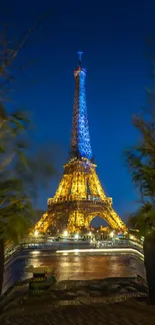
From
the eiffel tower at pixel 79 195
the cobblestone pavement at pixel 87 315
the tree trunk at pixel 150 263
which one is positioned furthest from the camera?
the eiffel tower at pixel 79 195

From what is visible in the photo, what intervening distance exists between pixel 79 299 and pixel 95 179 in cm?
3819

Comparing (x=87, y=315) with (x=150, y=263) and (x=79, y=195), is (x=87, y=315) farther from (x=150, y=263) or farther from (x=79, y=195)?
(x=79, y=195)

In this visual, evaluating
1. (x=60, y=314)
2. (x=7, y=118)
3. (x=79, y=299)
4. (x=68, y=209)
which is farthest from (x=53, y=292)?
(x=68, y=209)

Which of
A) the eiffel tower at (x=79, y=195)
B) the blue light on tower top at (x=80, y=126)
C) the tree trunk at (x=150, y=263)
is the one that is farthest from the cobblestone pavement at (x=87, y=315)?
the blue light on tower top at (x=80, y=126)

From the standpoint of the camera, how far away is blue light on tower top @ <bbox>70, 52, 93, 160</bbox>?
47812 mm

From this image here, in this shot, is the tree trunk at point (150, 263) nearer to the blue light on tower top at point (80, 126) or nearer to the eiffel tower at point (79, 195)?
the eiffel tower at point (79, 195)

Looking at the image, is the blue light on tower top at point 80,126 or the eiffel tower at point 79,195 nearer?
the eiffel tower at point 79,195

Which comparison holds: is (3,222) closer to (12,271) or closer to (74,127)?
(12,271)

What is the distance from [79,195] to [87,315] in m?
36.4

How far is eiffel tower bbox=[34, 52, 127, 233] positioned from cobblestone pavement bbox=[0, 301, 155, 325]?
31.4m

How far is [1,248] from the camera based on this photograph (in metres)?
5.43

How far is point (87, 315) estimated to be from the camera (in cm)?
533

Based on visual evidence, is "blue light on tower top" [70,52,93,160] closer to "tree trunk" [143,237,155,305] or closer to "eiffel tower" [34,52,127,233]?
"eiffel tower" [34,52,127,233]

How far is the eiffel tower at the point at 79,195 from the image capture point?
132 ft
